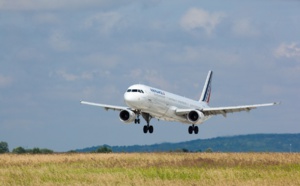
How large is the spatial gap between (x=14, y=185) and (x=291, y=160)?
2383 cm

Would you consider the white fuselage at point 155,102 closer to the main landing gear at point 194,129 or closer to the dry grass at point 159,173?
the main landing gear at point 194,129

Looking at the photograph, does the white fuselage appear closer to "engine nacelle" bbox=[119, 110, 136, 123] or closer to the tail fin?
"engine nacelle" bbox=[119, 110, 136, 123]

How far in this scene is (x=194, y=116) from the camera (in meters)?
76.4

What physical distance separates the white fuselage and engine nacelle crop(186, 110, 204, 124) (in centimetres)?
40

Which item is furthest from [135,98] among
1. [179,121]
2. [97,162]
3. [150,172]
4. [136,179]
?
[136,179]

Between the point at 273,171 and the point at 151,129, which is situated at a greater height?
the point at 151,129

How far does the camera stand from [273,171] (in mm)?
41938

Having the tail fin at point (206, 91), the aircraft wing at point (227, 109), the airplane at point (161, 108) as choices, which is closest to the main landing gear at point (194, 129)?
the airplane at point (161, 108)

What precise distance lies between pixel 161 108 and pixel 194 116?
6.34 metres

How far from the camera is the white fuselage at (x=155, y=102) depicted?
67312mm

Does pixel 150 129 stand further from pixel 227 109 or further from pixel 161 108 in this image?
pixel 227 109

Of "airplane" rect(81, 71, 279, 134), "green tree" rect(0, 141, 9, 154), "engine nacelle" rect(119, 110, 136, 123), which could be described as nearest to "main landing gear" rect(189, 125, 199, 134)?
"airplane" rect(81, 71, 279, 134)

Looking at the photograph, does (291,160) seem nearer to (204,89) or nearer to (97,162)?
(97,162)

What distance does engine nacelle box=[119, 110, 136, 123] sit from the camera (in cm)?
7394
